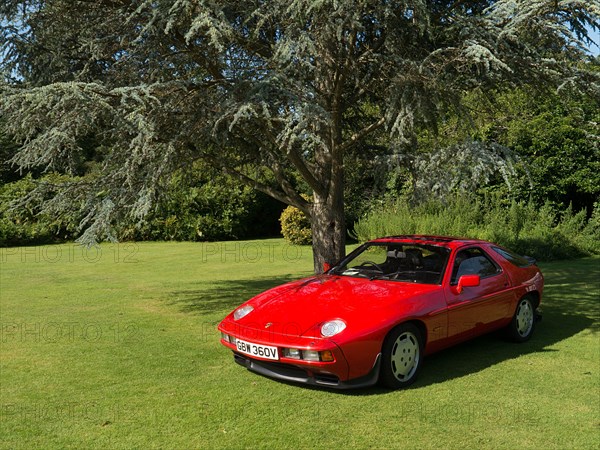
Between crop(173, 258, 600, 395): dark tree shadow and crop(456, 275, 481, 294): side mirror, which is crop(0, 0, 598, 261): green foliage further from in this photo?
crop(173, 258, 600, 395): dark tree shadow

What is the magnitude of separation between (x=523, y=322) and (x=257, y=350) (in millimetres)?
3675

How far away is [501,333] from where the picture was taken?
728cm

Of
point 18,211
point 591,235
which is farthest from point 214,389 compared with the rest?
point 591,235

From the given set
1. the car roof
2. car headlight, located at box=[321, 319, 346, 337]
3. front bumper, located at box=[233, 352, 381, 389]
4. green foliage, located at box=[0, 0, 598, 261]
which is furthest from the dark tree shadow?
green foliage, located at box=[0, 0, 598, 261]

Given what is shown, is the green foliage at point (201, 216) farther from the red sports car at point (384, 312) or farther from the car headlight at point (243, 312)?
the car headlight at point (243, 312)

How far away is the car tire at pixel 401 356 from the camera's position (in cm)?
537

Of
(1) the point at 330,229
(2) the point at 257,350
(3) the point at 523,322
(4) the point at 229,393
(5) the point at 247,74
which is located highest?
(5) the point at 247,74

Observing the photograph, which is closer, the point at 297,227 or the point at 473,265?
the point at 473,265

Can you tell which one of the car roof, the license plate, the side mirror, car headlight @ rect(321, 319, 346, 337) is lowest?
the license plate

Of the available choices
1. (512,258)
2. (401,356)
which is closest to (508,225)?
(512,258)

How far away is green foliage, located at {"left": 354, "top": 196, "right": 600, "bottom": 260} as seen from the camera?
1719 cm

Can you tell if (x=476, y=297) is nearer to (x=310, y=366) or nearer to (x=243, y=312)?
(x=310, y=366)

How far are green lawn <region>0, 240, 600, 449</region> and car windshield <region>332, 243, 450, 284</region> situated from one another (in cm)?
98

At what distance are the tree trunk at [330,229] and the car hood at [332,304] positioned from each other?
9.62ft
